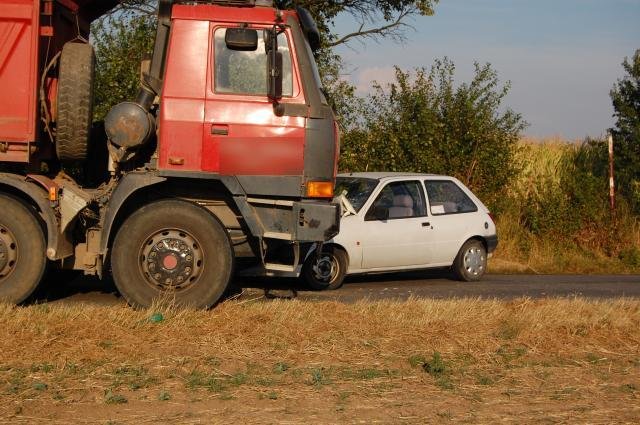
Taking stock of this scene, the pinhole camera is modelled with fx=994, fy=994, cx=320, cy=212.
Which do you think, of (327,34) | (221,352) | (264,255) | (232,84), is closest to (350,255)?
(264,255)

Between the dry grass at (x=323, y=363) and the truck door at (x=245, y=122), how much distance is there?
1453 mm

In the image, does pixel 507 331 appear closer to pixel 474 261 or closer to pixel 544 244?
pixel 474 261

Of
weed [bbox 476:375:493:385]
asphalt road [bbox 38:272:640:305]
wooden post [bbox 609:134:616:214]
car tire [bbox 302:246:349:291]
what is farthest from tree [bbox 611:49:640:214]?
weed [bbox 476:375:493:385]

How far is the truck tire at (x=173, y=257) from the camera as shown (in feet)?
32.5

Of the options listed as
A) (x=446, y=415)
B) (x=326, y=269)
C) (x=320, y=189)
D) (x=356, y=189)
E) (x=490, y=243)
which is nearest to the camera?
(x=446, y=415)

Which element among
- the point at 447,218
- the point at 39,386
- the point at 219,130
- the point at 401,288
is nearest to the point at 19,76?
the point at 219,130

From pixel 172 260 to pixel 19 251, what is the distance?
1526 millimetres

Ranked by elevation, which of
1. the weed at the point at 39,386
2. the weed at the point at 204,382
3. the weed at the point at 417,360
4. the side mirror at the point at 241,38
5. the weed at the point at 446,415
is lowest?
the weed at the point at 446,415

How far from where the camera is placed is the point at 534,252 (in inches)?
771

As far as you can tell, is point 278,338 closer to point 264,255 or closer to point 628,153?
point 264,255

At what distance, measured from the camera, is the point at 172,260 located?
32.7ft

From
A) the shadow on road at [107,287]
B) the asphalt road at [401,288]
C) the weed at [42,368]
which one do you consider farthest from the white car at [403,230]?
the weed at [42,368]

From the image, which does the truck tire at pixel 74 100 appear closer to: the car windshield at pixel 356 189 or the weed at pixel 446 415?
the car windshield at pixel 356 189

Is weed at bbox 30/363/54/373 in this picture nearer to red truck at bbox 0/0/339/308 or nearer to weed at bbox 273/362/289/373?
weed at bbox 273/362/289/373
